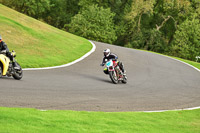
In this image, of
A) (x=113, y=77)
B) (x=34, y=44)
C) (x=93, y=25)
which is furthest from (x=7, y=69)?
(x=93, y=25)

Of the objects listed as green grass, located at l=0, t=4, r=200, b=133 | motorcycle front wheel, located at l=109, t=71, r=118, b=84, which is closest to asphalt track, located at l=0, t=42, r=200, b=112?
motorcycle front wheel, located at l=109, t=71, r=118, b=84

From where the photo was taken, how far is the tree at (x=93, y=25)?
172 ft

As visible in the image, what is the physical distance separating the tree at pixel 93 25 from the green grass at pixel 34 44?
22.0 meters

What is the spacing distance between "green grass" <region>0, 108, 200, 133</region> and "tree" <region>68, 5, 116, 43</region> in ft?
145

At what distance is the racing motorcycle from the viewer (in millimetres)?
15867

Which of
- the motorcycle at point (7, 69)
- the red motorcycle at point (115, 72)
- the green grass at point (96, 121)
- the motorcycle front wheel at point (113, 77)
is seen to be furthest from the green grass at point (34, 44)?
the green grass at point (96, 121)

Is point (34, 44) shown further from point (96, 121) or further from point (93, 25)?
point (93, 25)

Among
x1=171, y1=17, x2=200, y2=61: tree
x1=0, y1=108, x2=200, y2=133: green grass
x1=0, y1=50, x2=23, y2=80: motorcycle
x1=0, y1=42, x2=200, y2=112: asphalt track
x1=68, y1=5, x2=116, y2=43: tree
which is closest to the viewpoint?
x1=0, y1=108, x2=200, y2=133: green grass

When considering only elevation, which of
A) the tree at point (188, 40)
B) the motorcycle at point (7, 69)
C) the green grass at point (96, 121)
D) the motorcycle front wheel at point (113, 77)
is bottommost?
the tree at point (188, 40)

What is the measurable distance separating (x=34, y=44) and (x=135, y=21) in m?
41.4

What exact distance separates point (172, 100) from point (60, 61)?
10293mm

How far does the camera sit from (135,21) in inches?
2467

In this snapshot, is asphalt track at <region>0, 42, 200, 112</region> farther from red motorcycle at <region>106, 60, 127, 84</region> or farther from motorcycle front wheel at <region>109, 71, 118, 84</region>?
motorcycle front wheel at <region>109, 71, 118, 84</region>

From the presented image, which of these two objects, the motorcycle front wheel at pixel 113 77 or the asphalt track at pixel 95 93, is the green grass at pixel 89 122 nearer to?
the asphalt track at pixel 95 93
